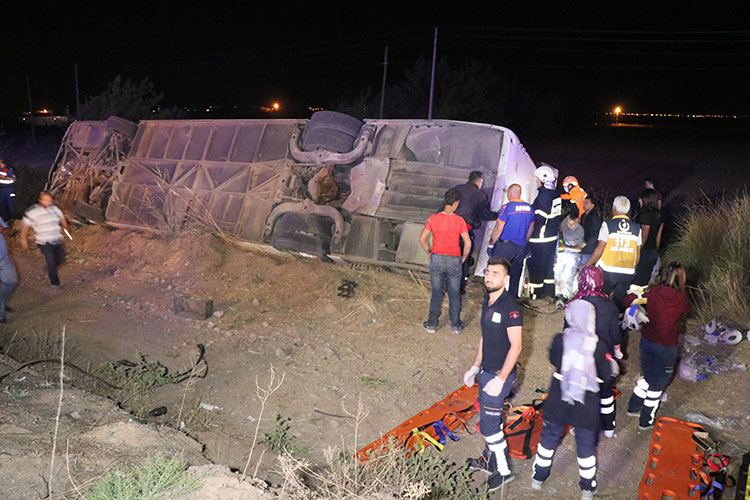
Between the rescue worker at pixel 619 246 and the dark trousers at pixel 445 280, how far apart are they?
4.83 ft

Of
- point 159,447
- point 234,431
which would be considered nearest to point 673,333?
point 234,431

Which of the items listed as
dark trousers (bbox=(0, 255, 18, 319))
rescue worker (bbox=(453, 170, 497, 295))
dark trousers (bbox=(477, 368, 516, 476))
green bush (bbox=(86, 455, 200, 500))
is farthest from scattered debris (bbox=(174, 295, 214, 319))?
dark trousers (bbox=(477, 368, 516, 476))

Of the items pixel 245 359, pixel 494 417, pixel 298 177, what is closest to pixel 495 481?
pixel 494 417

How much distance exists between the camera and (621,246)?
20.8 ft

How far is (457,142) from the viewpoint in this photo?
8656 millimetres

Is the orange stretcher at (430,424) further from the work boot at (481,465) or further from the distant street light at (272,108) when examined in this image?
the distant street light at (272,108)

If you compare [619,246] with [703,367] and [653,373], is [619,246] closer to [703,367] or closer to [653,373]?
[703,367]

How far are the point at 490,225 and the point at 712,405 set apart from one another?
3.49 metres

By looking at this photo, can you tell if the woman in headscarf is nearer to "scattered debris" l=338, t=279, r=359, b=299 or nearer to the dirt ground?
the dirt ground

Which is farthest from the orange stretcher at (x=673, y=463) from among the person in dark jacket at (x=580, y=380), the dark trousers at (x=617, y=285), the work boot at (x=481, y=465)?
the dark trousers at (x=617, y=285)

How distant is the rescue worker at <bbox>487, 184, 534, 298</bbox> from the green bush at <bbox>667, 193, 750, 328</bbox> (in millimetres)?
2553

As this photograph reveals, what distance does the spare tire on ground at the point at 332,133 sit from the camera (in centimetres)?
940

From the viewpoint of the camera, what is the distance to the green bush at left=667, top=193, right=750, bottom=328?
7.34 metres

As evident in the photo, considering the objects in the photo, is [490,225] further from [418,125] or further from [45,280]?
[45,280]
